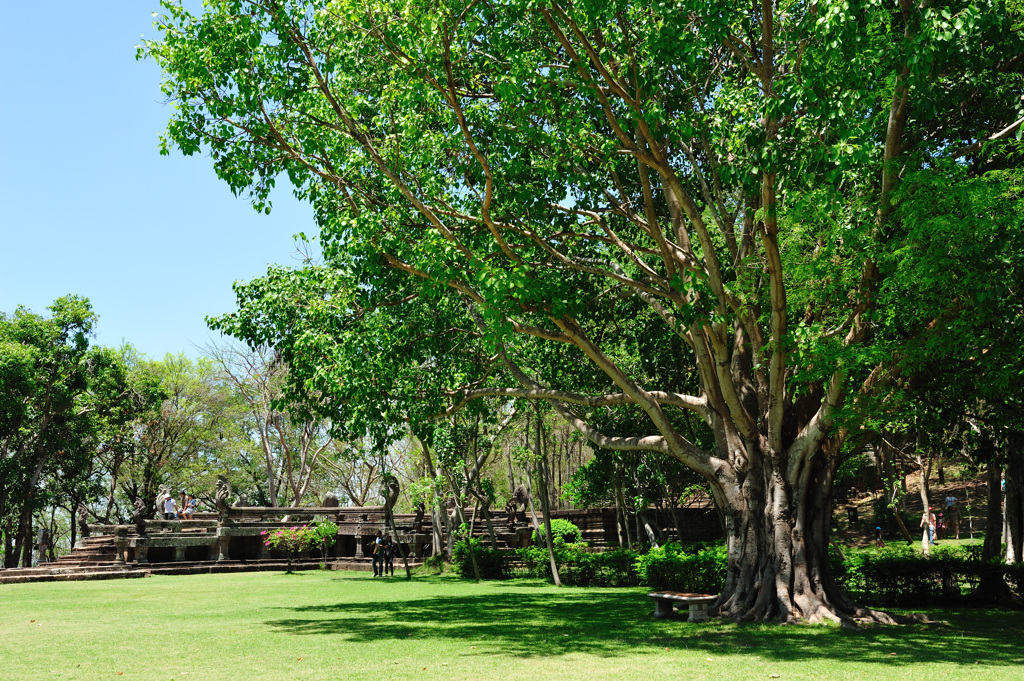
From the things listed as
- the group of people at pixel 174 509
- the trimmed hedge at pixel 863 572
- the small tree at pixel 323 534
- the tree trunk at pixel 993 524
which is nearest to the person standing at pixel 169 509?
the group of people at pixel 174 509

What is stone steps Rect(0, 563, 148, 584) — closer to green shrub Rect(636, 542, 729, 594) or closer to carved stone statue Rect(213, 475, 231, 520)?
carved stone statue Rect(213, 475, 231, 520)

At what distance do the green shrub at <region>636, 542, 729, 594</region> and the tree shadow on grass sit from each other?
72.9 inches

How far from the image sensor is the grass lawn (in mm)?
8102

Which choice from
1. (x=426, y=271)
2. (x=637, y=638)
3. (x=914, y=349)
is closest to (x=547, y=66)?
(x=426, y=271)

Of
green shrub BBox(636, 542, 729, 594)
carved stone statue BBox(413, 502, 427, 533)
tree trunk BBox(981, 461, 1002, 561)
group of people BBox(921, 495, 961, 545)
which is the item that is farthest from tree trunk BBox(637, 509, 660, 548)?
group of people BBox(921, 495, 961, 545)

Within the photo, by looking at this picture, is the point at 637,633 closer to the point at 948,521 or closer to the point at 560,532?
the point at 560,532

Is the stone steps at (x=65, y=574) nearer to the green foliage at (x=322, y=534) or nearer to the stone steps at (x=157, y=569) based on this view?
the stone steps at (x=157, y=569)

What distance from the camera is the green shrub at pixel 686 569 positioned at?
16359mm

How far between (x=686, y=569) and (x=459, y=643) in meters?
7.97

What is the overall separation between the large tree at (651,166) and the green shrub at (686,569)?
394cm

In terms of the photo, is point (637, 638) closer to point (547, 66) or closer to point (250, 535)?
point (547, 66)

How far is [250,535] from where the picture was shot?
2950cm

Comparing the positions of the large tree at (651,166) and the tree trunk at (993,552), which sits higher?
the large tree at (651,166)

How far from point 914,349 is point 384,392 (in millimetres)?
7793
